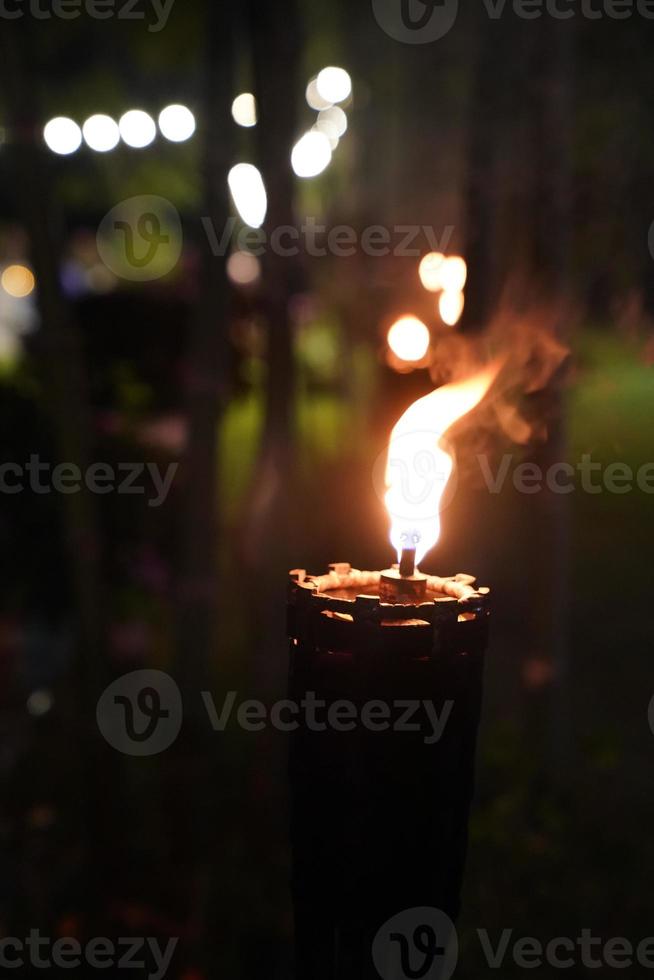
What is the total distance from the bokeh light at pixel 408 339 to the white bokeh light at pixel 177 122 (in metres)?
3.20

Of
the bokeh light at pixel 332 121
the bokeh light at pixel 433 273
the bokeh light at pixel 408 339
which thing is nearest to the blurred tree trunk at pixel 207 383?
the bokeh light at pixel 433 273

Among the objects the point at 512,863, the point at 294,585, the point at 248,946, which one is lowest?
the point at 248,946

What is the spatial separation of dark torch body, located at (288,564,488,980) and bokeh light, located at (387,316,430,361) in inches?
91.0

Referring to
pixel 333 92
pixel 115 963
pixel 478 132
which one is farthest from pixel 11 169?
pixel 333 92

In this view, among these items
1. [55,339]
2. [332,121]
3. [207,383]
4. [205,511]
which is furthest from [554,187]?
Answer: [332,121]

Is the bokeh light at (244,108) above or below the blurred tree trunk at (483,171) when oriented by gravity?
above

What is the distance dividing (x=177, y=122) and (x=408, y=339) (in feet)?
11.4

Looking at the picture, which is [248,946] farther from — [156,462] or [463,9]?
[463,9]

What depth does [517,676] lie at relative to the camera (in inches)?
278

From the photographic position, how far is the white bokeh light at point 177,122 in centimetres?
638

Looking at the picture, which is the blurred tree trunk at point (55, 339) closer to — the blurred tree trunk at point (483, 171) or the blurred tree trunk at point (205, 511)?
the blurred tree trunk at point (205, 511)

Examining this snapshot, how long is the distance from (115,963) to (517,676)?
154 inches

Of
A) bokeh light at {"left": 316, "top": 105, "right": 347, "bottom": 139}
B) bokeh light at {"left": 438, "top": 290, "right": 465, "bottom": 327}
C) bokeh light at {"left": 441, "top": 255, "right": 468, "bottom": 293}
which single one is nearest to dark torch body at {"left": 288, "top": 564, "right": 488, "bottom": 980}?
bokeh light at {"left": 438, "top": 290, "right": 465, "bottom": 327}

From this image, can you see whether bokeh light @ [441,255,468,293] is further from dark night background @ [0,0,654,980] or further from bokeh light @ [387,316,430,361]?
bokeh light @ [387,316,430,361]
